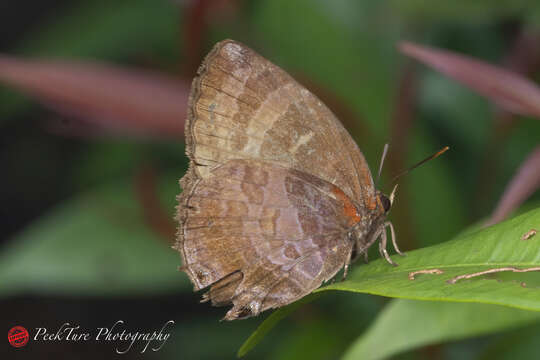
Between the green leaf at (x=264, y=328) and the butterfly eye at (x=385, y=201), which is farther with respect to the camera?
the butterfly eye at (x=385, y=201)

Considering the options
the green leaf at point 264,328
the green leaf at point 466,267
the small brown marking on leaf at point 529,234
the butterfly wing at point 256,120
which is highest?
the butterfly wing at point 256,120

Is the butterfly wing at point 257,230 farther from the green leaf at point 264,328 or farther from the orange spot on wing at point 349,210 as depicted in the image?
the green leaf at point 264,328

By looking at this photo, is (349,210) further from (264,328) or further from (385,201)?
(264,328)

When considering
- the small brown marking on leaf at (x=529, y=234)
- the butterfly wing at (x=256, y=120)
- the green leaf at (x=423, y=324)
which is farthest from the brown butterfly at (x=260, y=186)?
the small brown marking on leaf at (x=529, y=234)

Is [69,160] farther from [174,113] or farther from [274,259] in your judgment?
[274,259]

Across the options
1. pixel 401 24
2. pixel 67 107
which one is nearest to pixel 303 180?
pixel 67 107

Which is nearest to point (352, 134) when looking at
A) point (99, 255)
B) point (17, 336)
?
point (99, 255)
